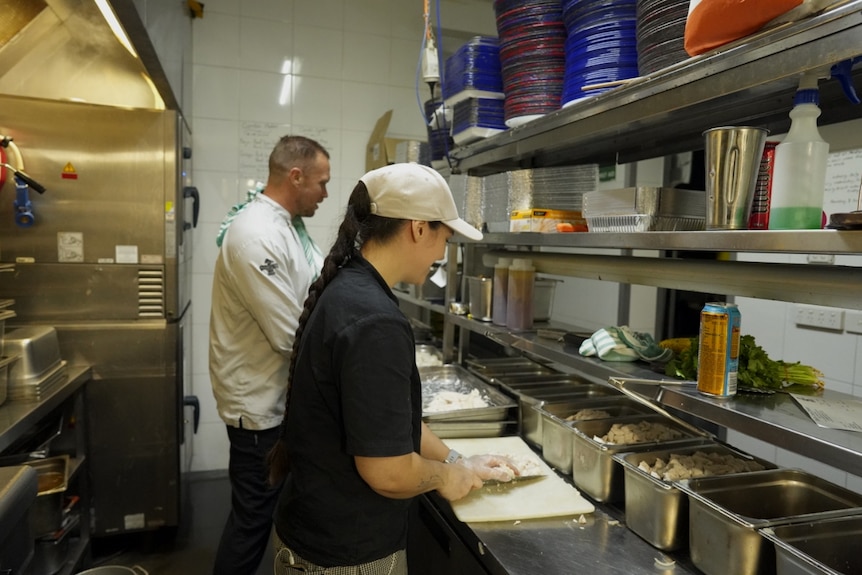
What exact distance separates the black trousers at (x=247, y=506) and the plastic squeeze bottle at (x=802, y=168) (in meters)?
1.99

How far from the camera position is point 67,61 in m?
2.45

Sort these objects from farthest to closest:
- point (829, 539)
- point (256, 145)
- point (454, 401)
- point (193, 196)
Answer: point (256, 145) → point (193, 196) → point (454, 401) → point (829, 539)

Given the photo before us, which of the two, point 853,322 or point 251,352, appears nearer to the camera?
point 251,352

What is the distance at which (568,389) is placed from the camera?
205 cm

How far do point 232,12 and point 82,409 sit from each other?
248 centimetres

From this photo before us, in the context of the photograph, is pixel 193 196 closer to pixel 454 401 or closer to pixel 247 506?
pixel 247 506

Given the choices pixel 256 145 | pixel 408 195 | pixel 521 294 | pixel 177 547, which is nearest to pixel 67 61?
pixel 256 145

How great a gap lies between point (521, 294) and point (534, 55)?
84cm

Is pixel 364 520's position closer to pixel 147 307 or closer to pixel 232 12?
pixel 147 307

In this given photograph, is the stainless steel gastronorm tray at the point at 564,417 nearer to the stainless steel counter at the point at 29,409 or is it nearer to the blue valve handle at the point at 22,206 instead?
the stainless steel counter at the point at 29,409

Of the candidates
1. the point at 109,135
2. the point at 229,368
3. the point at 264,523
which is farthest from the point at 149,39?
the point at 264,523

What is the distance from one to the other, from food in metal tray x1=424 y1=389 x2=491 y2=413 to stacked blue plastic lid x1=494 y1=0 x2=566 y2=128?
103 cm

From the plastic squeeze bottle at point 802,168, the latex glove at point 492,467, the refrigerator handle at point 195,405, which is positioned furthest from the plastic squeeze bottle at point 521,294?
the refrigerator handle at point 195,405

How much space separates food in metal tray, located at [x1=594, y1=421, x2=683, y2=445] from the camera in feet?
4.96
